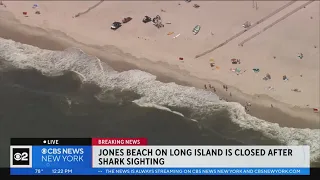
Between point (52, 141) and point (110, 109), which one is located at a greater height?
point (110, 109)

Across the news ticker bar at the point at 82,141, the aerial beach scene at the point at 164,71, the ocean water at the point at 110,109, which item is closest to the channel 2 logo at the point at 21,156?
the news ticker bar at the point at 82,141

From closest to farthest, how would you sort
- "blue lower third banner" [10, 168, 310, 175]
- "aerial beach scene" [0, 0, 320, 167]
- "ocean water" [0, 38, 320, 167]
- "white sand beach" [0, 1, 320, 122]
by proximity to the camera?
"blue lower third banner" [10, 168, 310, 175], "ocean water" [0, 38, 320, 167], "aerial beach scene" [0, 0, 320, 167], "white sand beach" [0, 1, 320, 122]

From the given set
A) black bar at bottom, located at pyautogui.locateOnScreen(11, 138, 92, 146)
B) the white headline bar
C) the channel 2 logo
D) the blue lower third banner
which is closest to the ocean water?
black bar at bottom, located at pyautogui.locateOnScreen(11, 138, 92, 146)

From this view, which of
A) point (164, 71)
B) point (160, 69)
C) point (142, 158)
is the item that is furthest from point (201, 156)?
point (160, 69)

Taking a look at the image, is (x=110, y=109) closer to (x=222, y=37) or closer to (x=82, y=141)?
(x=82, y=141)

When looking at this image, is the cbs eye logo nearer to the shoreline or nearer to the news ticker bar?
the news ticker bar
